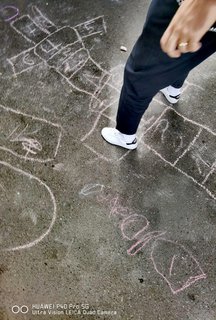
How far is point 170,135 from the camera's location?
3.07 metres

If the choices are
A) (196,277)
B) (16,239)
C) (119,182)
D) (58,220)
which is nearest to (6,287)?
(16,239)

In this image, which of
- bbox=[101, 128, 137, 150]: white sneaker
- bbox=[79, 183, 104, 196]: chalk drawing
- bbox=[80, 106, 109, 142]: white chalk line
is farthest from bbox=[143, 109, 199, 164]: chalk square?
bbox=[79, 183, 104, 196]: chalk drawing

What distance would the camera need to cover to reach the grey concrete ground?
8.22 ft

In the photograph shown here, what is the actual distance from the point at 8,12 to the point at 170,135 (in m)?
1.94

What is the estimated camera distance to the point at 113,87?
10.6 ft

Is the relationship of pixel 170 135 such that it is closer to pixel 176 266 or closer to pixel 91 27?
pixel 176 266

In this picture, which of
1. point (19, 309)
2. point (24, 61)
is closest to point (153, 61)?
point (24, 61)

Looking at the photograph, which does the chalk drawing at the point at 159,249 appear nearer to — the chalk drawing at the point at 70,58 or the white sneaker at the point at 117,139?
the white sneaker at the point at 117,139

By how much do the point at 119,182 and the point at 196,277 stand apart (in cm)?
86

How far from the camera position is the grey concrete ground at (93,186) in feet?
8.22

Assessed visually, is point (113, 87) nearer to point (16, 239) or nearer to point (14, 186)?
point (14, 186)

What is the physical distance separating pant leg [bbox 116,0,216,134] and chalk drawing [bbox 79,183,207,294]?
75cm

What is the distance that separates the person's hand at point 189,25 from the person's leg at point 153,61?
0.27 meters

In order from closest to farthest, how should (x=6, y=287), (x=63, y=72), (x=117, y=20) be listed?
(x=6, y=287) → (x=63, y=72) → (x=117, y=20)
